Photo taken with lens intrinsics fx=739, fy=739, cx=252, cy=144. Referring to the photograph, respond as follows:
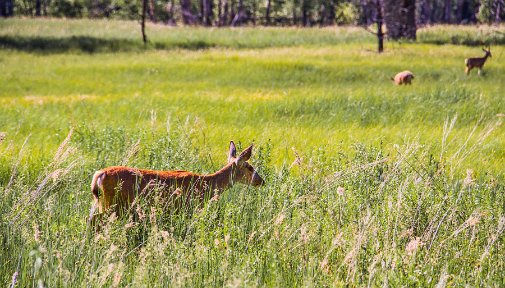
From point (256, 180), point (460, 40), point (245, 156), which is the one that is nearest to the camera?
point (245, 156)

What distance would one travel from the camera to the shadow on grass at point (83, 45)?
111 feet

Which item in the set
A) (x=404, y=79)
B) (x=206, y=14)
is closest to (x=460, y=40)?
(x=404, y=79)

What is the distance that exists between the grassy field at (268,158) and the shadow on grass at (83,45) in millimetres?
200

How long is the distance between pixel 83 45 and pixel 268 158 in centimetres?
2837

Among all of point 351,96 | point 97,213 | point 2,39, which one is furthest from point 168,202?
point 2,39

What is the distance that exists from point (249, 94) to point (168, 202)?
10.6 m

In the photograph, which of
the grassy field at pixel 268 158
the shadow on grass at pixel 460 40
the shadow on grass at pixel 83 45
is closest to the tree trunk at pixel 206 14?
the shadow on grass at pixel 83 45

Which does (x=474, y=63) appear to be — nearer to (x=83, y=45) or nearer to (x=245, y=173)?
(x=245, y=173)

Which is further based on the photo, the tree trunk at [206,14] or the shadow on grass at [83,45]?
the tree trunk at [206,14]

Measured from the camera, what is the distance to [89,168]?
8242mm

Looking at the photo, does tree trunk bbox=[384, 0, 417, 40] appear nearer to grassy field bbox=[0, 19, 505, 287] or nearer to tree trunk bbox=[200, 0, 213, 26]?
grassy field bbox=[0, 19, 505, 287]

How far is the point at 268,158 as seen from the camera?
8406 millimetres

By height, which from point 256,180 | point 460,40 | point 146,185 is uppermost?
point 146,185

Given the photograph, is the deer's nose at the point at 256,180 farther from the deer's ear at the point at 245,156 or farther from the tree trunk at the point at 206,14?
the tree trunk at the point at 206,14
